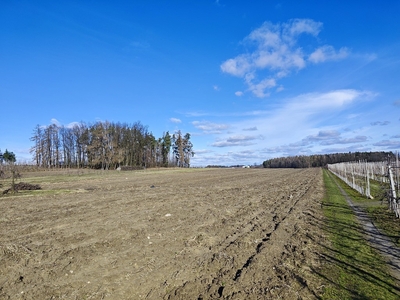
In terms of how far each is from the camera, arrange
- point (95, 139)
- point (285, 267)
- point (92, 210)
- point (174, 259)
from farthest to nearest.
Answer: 1. point (95, 139)
2. point (92, 210)
3. point (174, 259)
4. point (285, 267)

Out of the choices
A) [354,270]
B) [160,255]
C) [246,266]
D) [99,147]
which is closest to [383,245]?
[354,270]

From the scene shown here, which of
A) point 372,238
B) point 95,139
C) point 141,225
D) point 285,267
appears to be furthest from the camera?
point 95,139

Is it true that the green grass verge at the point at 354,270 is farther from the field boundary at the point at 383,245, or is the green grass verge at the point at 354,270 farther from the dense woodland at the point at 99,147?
the dense woodland at the point at 99,147

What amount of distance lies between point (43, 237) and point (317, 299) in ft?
24.9

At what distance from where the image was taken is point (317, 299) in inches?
169

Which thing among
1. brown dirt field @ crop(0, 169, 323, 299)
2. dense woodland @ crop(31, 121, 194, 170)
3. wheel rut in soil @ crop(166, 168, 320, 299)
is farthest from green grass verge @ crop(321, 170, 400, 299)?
dense woodland @ crop(31, 121, 194, 170)

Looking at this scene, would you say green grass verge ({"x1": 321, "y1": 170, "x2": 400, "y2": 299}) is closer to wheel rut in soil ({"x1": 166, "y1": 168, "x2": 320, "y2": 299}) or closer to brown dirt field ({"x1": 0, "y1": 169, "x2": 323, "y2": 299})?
brown dirt field ({"x1": 0, "y1": 169, "x2": 323, "y2": 299})

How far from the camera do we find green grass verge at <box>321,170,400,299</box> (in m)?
4.48

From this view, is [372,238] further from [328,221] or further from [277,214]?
[277,214]

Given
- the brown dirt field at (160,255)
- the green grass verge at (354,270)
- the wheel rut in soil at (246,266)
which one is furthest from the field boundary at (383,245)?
the wheel rut in soil at (246,266)

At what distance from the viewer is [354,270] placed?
5410 millimetres

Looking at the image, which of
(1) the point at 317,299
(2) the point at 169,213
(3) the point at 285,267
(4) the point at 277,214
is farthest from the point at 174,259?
(4) the point at 277,214

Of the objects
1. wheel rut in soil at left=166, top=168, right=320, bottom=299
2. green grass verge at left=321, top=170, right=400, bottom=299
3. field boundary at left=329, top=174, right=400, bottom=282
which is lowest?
field boundary at left=329, top=174, right=400, bottom=282

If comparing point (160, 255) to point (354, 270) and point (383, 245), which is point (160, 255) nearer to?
point (354, 270)
